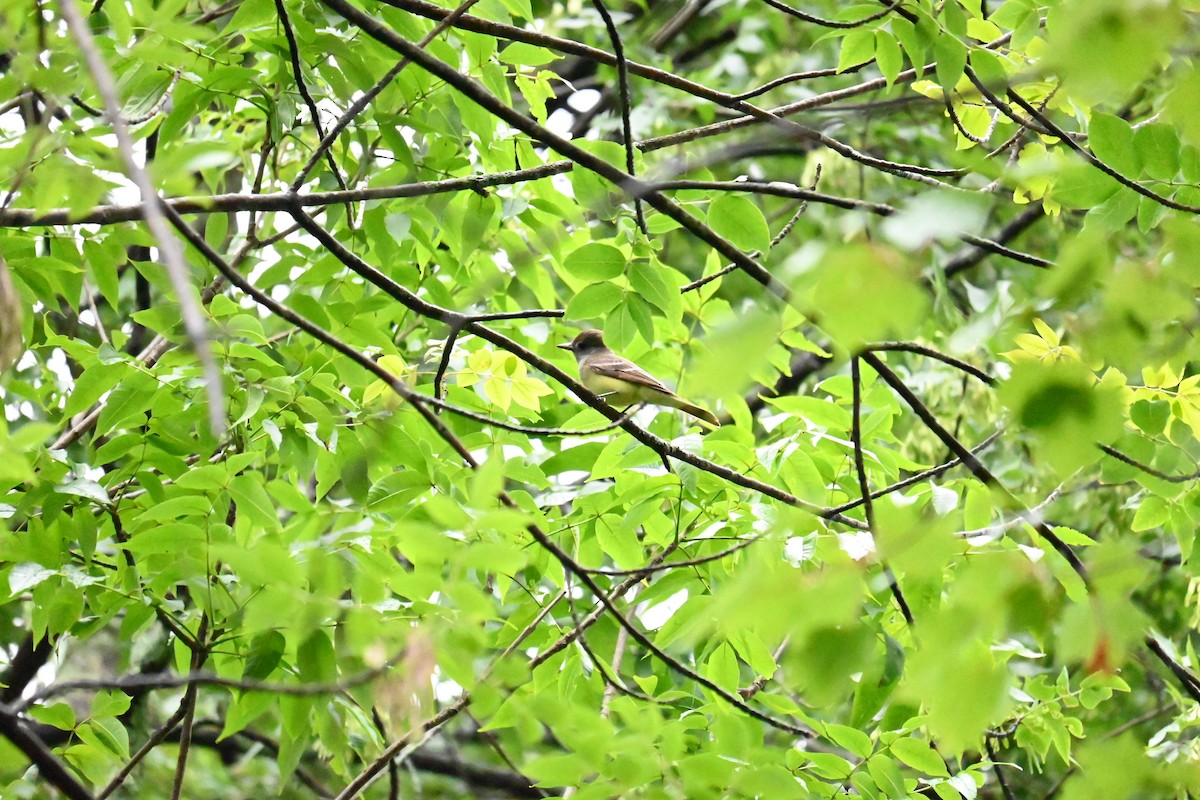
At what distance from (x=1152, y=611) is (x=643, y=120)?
16.8 feet

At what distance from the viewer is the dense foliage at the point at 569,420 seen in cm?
149

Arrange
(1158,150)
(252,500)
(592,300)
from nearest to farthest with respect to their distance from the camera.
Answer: (1158,150) < (252,500) < (592,300)

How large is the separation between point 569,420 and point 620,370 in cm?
208

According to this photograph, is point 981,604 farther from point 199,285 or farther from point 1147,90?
point 1147,90

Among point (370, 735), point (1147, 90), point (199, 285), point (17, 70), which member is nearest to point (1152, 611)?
point (1147, 90)

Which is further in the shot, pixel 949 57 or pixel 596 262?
pixel 596 262

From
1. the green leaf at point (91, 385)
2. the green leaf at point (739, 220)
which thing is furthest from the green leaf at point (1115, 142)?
the green leaf at point (91, 385)

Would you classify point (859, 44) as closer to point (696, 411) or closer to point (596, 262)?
point (596, 262)

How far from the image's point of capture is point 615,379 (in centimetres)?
609

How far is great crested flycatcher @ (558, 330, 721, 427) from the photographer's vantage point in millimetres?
5438

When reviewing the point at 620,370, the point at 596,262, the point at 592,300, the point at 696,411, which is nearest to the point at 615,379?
the point at 620,370

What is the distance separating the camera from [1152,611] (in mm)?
7594

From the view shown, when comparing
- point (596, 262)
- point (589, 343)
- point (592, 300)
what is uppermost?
point (596, 262)

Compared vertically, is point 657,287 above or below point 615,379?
above
